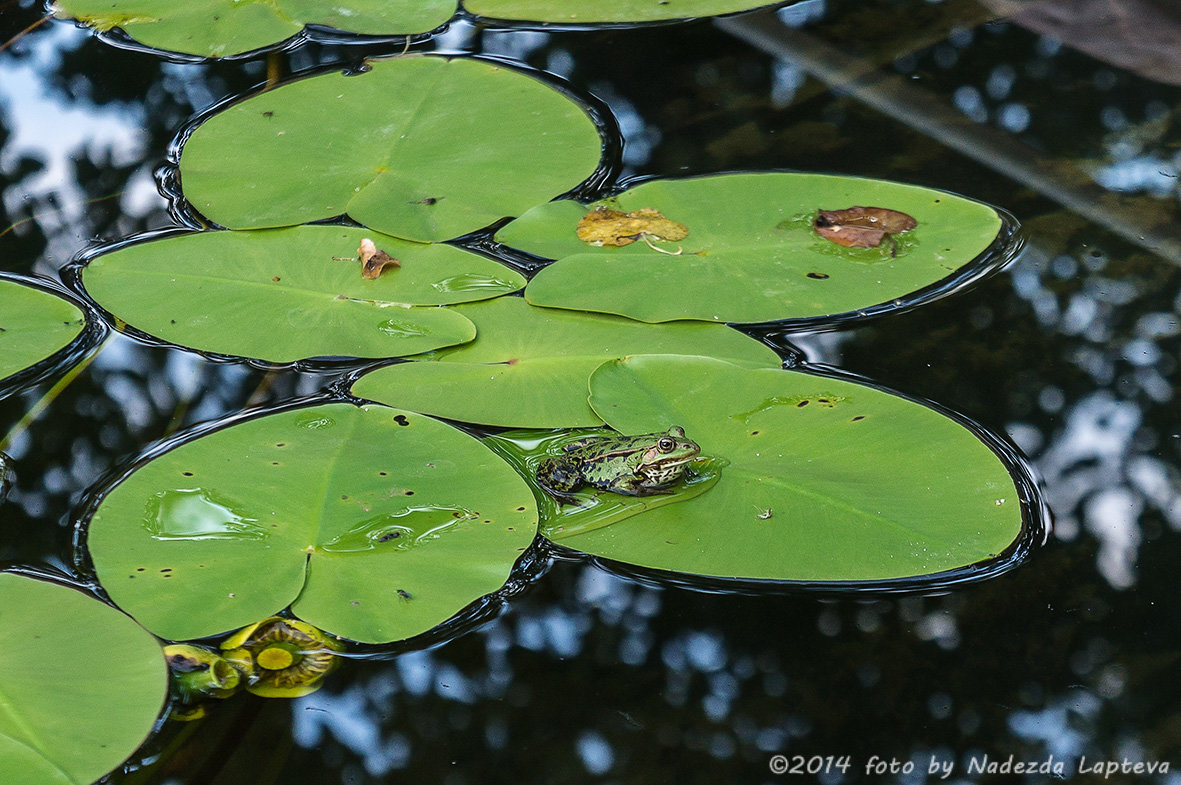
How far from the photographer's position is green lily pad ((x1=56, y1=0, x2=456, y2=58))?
413cm

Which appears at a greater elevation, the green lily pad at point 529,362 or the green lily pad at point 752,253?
the green lily pad at point 752,253

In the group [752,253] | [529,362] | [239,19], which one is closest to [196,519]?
[529,362]

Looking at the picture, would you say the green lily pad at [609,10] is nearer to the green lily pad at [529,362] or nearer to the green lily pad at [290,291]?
the green lily pad at [290,291]

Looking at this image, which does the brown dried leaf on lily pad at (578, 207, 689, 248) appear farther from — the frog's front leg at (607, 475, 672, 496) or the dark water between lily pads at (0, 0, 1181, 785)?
the frog's front leg at (607, 475, 672, 496)

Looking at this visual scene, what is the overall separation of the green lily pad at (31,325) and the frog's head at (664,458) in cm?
171

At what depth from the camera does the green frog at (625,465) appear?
2.18 metres

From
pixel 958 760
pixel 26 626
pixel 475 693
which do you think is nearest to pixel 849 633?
pixel 958 760

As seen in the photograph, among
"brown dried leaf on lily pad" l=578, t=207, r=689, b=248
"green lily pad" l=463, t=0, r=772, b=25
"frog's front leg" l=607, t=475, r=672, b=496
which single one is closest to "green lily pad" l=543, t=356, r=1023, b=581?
"frog's front leg" l=607, t=475, r=672, b=496

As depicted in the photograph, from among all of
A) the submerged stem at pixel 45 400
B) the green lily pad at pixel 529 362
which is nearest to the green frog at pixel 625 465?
the green lily pad at pixel 529 362

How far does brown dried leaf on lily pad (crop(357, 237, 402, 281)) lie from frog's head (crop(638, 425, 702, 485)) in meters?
1.11

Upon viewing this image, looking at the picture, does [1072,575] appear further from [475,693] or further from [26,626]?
[26,626]

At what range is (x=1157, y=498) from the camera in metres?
2.30

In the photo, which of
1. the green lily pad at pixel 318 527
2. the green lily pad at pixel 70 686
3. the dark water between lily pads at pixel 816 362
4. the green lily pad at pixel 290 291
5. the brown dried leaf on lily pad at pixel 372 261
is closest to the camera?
the green lily pad at pixel 70 686

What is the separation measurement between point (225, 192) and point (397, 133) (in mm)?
613
